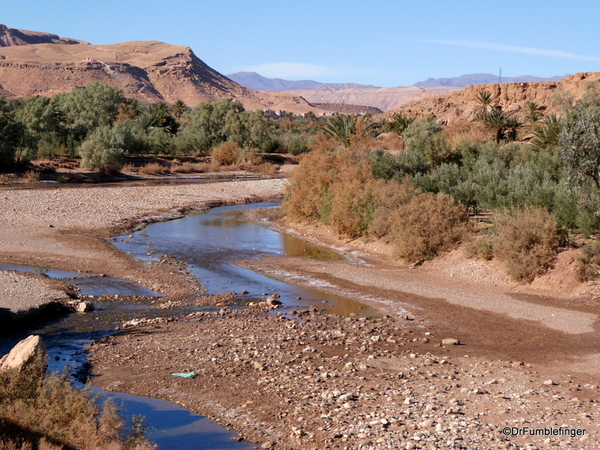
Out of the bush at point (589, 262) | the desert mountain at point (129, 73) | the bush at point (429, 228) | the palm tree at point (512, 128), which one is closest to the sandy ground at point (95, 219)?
the bush at point (429, 228)

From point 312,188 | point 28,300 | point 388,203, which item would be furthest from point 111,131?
point 28,300

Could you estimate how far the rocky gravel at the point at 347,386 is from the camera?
7.94 meters

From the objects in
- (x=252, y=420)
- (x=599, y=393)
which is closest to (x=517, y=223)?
(x=599, y=393)

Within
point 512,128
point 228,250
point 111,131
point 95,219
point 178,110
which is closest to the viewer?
point 228,250

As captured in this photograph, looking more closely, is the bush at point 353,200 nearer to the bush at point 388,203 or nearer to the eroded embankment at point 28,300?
the bush at point 388,203

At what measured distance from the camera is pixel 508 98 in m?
71.8

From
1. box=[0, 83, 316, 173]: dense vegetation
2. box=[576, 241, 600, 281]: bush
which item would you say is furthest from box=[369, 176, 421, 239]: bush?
box=[0, 83, 316, 173]: dense vegetation

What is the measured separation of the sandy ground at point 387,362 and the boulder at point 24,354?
1442 millimetres

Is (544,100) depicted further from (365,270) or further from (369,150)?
(365,270)

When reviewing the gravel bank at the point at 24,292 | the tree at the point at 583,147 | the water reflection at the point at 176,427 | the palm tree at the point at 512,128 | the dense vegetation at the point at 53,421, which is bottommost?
the water reflection at the point at 176,427

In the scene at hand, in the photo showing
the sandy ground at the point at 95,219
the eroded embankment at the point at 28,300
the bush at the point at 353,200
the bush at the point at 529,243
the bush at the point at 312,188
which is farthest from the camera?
the bush at the point at 312,188

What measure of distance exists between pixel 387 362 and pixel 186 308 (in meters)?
5.62

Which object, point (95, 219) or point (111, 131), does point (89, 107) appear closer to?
point (111, 131)

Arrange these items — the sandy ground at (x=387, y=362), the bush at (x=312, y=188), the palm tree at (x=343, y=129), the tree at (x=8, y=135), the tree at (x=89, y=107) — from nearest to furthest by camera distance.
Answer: the sandy ground at (x=387, y=362) < the bush at (x=312, y=188) < the palm tree at (x=343, y=129) < the tree at (x=8, y=135) < the tree at (x=89, y=107)
